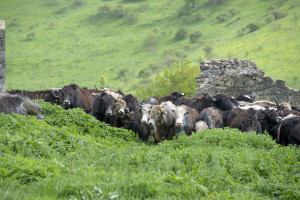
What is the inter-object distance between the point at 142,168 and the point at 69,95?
9582mm

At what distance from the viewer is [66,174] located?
7145 millimetres

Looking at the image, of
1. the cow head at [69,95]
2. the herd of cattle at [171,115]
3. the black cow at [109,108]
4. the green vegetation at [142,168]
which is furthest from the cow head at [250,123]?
the cow head at [69,95]

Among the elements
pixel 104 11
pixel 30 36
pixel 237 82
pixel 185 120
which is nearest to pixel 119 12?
pixel 104 11

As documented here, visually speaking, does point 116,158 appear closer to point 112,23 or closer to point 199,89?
point 199,89

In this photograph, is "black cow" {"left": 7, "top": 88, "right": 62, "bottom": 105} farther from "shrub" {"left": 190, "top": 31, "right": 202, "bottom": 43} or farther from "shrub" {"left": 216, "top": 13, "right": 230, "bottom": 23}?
"shrub" {"left": 216, "top": 13, "right": 230, "bottom": 23}

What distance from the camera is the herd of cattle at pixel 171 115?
12.9 metres

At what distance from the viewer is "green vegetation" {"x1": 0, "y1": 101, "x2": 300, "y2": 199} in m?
6.43

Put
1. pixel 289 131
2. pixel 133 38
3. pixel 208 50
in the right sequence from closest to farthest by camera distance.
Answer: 1. pixel 289 131
2. pixel 208 50
3. pixel 133 38

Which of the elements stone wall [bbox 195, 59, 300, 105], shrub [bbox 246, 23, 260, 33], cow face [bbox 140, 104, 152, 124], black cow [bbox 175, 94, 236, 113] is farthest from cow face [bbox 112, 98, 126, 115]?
shrub [bbox 246, 23, 260, 33]

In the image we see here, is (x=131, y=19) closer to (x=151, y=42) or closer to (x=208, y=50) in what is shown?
(x=151, y=42)

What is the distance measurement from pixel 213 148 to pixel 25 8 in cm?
7945

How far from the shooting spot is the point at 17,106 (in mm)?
12367

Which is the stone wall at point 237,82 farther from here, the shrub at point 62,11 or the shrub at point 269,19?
the shrub at point 62,11

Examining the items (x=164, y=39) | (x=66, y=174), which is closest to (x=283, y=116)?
(x=66, y=174)
